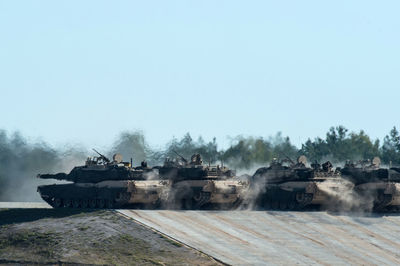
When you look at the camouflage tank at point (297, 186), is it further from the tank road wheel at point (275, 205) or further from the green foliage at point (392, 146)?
the green foliage at point (392, 146)

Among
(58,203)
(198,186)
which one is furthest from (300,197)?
(58,203)

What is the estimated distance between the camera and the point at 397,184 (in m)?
71.1

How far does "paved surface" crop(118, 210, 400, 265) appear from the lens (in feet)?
175

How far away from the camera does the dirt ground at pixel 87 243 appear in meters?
50.0

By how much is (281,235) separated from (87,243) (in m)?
12.2

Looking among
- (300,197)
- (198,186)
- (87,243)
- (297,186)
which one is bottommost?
(87,243)

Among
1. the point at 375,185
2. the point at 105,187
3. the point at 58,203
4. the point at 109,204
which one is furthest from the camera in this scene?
the point at 375,185

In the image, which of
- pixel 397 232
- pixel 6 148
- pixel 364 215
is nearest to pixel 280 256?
pixel 397 232

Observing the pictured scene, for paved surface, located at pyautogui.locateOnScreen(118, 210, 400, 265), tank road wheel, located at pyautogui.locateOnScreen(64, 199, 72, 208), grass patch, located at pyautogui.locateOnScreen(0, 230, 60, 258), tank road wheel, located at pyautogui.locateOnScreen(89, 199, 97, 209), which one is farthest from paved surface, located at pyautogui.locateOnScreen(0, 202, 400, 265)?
tank road wheel, located at pyautogui.locateOnScreen(64, 199, 72, 208)

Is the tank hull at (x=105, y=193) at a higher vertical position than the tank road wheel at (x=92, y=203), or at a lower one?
higher

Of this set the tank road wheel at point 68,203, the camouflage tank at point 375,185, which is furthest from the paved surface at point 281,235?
the tank road wheel at point 68,203

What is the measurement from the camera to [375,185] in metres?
71.4

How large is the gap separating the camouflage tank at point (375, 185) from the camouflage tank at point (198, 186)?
30.6ft

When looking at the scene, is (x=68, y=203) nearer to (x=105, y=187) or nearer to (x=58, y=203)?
(x=58, y=203)
